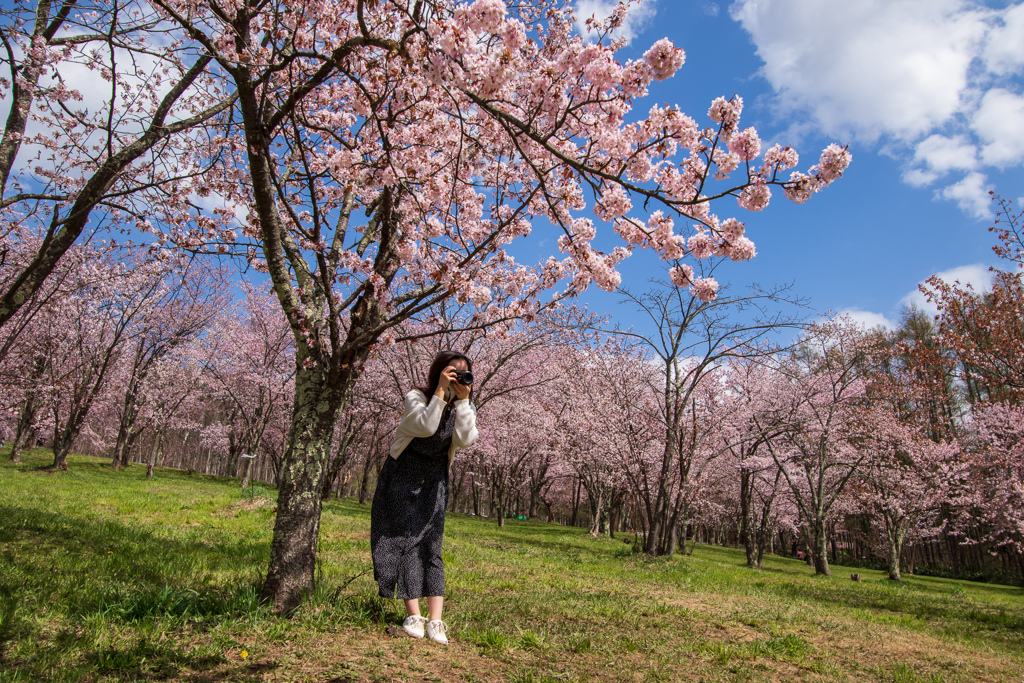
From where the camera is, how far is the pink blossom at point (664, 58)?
118 inches

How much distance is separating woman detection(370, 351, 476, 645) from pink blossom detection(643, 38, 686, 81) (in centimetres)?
218

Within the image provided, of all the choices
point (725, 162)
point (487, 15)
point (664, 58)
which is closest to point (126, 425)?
point (487, 15)

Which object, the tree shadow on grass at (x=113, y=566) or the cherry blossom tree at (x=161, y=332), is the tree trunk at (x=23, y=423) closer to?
the cherry blossom tree at (x=161, y=332)

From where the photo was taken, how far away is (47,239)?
4.62 m

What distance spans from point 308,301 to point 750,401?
1717 cm

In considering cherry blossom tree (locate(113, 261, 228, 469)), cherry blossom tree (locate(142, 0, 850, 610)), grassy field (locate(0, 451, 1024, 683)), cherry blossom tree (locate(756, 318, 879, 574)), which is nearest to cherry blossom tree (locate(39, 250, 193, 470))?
cherry blossom tree (locate(113, 261, 228, 469))

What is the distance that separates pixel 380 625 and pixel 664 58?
4128mm

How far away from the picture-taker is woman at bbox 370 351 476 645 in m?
3.43

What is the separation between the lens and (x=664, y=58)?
119 inches

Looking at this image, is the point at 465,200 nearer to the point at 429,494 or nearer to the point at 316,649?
the point at 429,494

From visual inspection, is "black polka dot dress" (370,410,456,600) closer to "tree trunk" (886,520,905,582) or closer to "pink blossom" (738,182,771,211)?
"pink blossom" (738,182,771,211)

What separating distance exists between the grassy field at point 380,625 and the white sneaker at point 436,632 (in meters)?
0.10

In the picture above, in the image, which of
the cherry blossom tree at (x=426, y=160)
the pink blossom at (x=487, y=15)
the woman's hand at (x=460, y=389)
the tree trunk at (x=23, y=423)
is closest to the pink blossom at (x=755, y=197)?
the cherry blossom tree at (x=426, y=160)

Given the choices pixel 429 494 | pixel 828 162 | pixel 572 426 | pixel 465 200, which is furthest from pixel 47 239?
pixel 572 426
